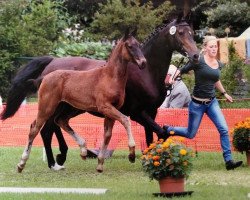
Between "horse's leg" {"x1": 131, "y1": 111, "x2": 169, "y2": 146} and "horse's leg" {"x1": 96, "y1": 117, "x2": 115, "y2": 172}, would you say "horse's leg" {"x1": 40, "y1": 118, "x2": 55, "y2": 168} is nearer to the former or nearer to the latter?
"horse's leg" {"x1": 96, "y1": 117, "x2": 115, "y2": 172}

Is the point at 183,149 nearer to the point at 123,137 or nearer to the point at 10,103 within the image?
the point at 10,103

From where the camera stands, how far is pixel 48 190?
1039 cm

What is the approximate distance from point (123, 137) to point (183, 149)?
6.37 metres

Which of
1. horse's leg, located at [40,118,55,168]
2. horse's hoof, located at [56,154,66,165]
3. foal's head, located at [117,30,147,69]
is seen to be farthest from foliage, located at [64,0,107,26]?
foal's head, located at [117,30,147,69]

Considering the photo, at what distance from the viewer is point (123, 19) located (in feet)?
108

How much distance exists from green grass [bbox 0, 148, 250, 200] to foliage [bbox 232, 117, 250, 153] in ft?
1.11

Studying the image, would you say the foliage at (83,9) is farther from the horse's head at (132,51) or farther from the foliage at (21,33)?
the horse's head at (132,51)

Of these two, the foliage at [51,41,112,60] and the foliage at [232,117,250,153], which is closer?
the foliage at [232,117,250,153]

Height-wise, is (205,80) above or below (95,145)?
above

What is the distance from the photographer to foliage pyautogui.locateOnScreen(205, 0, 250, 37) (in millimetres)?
32219

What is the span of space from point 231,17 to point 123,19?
4.52 m

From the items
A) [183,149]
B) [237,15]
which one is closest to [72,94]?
[183,149]

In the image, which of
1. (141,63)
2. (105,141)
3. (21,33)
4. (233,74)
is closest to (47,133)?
(105,141)

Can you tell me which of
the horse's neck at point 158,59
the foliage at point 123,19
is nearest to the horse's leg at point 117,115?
the horse's neck at point 158,59
